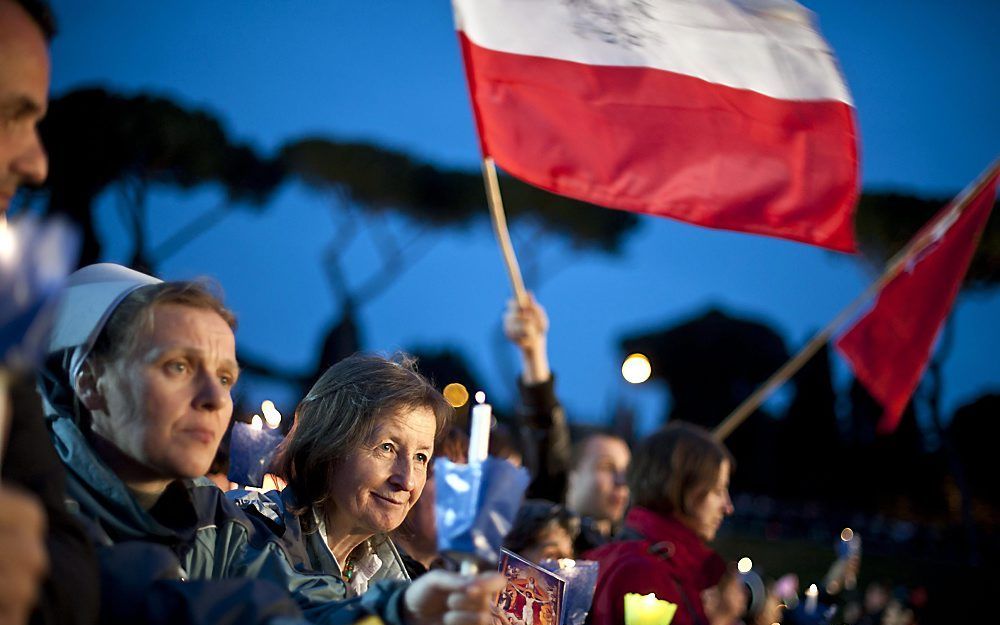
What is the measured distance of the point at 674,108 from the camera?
14.0 feet

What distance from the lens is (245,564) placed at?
238 cm

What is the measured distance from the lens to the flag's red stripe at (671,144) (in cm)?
401

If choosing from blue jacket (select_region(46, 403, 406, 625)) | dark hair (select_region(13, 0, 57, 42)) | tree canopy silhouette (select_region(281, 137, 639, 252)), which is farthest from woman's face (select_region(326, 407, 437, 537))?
tree canopy silhouette (select_region(281, 137, 639, 252))

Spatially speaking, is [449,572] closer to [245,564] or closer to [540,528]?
[245,564]

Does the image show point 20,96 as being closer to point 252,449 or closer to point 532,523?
point 252,449

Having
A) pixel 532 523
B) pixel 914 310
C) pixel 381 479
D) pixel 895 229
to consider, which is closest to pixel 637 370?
pixel 914 310

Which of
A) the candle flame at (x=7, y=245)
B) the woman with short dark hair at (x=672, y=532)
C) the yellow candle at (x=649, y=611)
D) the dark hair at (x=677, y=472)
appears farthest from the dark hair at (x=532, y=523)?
the candle flame at (x=7, y=245)

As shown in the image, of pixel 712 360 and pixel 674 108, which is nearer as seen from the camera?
pixel 674 108

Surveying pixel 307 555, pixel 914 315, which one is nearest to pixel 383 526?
pixel 307 555

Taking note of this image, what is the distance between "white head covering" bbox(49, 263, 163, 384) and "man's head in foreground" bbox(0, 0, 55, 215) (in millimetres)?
406

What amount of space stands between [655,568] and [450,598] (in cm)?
204

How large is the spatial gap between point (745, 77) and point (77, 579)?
3.45 metres

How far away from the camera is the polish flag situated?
13.1ft

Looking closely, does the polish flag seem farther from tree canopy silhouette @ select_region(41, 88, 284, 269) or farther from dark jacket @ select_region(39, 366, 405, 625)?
tree canopy silhouette @ select_region(41, 88, 284, 269)
